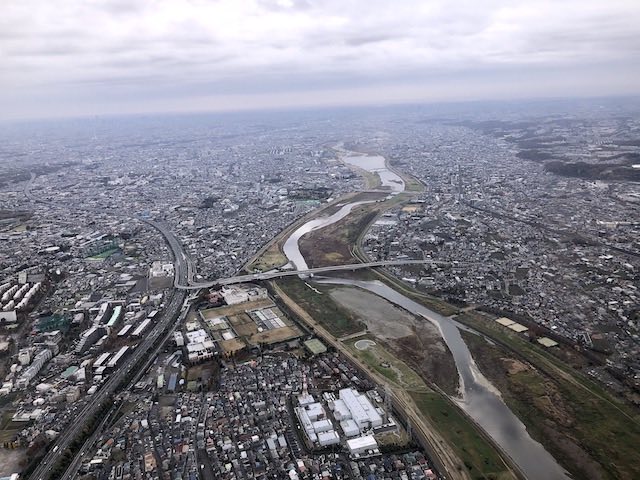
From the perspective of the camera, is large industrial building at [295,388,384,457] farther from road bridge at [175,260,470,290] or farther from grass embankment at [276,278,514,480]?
road bridge at [175,260,470,290]

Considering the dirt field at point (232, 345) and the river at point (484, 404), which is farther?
the dirt field at point (232, 345)

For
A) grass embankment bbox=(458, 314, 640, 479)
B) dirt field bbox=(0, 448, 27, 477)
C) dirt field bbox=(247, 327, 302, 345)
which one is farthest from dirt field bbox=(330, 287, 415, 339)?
dirt field bbox=(0, 448, 27, 477)

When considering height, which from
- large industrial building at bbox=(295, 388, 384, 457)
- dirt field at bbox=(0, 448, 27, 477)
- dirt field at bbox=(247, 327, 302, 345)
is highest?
large industrial building at bbox=(295, 388, 384, 457)

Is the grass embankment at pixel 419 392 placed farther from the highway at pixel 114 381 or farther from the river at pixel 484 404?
the highway at pixel 114 381

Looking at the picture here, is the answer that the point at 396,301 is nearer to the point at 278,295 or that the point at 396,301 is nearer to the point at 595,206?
the point at 278,295

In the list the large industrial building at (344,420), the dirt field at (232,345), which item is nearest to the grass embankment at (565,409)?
the large industrial building at (344,420)

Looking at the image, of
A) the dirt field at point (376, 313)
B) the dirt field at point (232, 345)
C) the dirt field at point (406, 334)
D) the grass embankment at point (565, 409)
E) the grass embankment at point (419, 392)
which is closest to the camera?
the grass embankment at point (565, 409)
